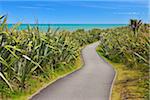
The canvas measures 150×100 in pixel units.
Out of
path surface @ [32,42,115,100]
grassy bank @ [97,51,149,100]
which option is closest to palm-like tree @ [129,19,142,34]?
grassy bank @ [97,51,149,100]

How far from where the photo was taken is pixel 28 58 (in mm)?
11375

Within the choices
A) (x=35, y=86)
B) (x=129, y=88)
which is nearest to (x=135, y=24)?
(x=129, y=88)

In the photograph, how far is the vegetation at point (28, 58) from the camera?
11.3 m

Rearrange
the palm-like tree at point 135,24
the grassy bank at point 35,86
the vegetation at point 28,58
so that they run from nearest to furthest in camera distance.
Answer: the vegetation at point 28,58 < the grassy bank at point 35,86 < the palm-like tree at point 135,24

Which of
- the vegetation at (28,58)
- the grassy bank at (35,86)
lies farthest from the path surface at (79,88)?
the vegetation at (28,58)

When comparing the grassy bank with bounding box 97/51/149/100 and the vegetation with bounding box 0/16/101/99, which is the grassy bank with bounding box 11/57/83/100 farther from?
the grassy bank with bounding box 97/51/149/100

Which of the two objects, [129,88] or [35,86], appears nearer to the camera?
[35,86]

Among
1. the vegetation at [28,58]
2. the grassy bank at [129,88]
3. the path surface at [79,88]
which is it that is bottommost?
the grassy bank at [129,88]

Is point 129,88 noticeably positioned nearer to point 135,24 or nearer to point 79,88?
point 79,88

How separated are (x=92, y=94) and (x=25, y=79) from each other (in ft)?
8.03

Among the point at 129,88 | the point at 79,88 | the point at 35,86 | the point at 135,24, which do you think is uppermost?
the point at 135,24

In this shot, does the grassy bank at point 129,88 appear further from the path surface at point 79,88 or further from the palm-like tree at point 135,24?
the palm-like tree at point 135,24

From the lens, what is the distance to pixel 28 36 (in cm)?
1447

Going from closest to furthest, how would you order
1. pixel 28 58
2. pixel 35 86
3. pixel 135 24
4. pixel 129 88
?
pixel 28 58, pixel 35 86, pixel 129 88, pixel 135 24
